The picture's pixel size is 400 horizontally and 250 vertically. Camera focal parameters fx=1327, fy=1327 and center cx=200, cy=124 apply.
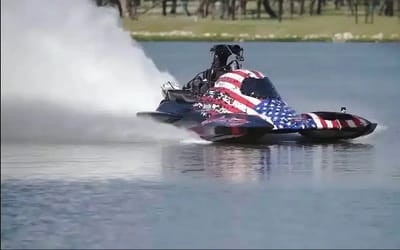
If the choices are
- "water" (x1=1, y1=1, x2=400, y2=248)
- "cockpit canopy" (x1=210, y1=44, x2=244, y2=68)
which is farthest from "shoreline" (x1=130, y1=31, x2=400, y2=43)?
"cockpit canopy" (x1=210, y1=44, x2=244, y2=68)

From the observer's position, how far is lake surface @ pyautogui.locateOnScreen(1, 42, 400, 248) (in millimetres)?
20047

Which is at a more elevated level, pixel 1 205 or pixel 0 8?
pixel 0 8

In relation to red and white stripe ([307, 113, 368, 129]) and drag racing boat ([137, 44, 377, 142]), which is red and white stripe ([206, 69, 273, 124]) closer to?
drag racing boat ([137, 44, 377, 142])

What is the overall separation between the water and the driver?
203cm

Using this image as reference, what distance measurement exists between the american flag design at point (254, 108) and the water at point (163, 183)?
57 cm

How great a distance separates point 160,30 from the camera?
128625mm

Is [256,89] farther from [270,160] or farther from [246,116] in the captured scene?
[270,160]

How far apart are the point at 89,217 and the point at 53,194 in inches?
89.7

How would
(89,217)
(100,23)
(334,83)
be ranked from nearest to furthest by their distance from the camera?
(89,217), (100,23), (334,83)

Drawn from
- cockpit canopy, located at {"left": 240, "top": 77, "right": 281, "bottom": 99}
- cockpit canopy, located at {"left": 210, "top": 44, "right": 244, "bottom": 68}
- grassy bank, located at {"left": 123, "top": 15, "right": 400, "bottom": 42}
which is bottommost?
cockpit canopy, located at {"left": 240, "top": 77, "right": 281, "bottom": 99}

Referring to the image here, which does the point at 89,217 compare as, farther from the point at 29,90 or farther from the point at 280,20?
the point at 280,20

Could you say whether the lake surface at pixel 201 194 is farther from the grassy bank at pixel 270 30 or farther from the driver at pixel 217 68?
the grassy bank at pixel 270 30

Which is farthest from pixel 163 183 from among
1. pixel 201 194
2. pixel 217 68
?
pixel 217 68

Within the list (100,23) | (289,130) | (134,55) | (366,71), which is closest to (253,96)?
(289,130)
